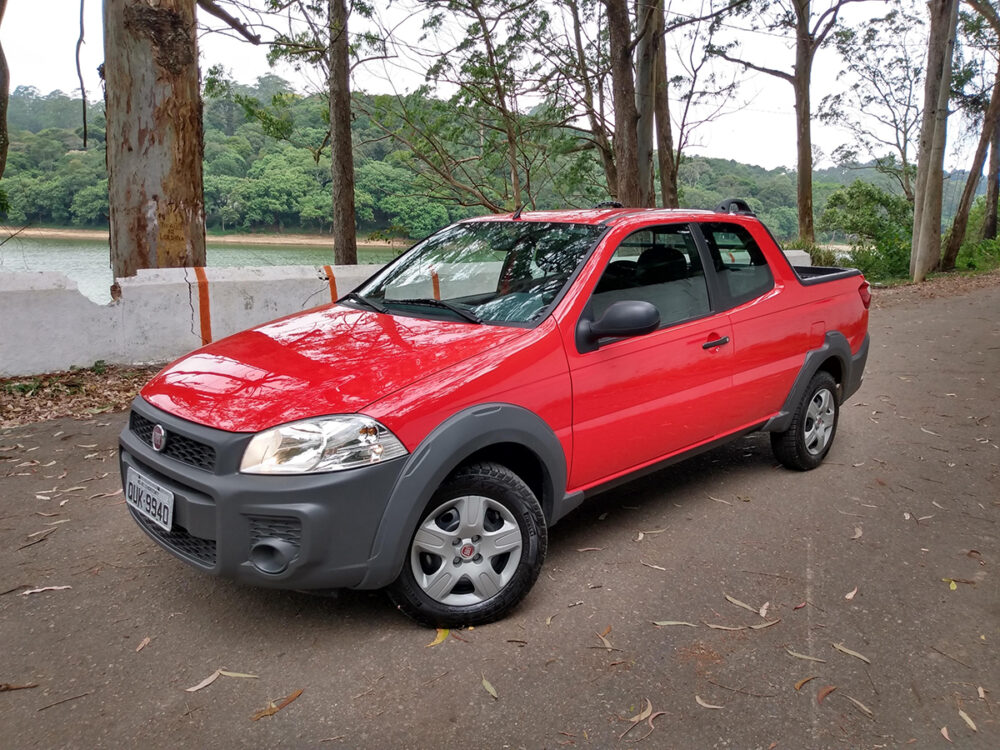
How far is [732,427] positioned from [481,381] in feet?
Result: 6.41

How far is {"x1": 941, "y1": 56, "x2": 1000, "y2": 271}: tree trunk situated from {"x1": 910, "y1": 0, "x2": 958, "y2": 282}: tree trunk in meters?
1.09

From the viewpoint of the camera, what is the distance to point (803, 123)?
910 inches

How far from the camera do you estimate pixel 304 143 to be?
1764 cm

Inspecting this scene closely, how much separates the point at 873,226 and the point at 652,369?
26.6 meters

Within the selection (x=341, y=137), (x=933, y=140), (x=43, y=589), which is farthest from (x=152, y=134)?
(x=933, y=140)

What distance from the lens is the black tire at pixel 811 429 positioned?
16.5 ft

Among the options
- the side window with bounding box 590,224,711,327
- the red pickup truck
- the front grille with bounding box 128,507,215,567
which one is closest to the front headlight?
the red pickup truck

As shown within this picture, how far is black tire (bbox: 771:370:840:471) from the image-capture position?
5.04 m

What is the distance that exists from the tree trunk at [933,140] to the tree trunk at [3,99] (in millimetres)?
17093

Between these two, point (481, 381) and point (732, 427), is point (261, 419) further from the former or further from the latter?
point (732, 427)

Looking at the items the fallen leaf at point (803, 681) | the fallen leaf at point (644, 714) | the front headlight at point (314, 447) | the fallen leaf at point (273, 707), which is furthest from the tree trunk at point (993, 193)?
the fallen leaf at point (273, 707)

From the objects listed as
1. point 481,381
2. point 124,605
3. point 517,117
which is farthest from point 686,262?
point 517,117

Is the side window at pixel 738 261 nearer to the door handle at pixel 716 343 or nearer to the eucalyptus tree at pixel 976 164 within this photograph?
the door handle at pixel 716 343

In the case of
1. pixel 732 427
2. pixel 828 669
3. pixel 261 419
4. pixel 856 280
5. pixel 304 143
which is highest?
pixel 304 143
